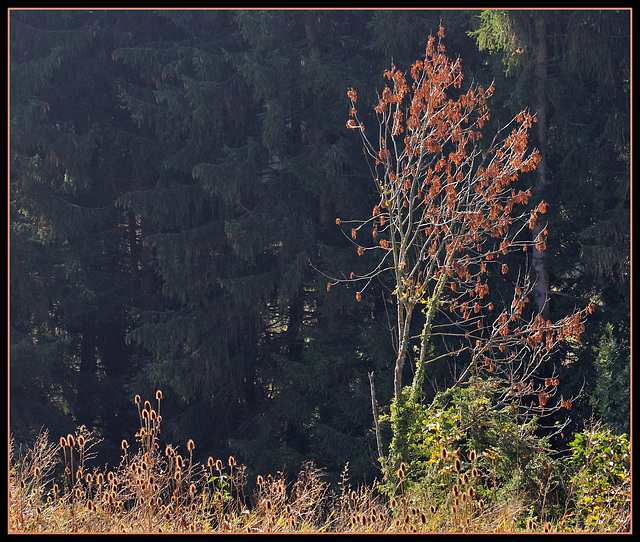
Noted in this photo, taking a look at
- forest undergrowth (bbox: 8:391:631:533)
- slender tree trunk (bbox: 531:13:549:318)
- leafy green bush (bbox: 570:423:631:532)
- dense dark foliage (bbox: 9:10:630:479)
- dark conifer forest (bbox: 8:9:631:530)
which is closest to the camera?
forest undergrowth (bbox: 8:391:631:533)

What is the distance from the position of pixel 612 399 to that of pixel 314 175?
512 cm

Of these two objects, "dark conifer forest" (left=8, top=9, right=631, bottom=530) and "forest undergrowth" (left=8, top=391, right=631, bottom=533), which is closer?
"forest undergrowth" (left=8, top=391, right=631, bottom=533)

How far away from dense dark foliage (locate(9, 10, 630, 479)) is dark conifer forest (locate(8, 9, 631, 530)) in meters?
0.03

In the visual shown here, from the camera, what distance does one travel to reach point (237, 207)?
34.2 feet

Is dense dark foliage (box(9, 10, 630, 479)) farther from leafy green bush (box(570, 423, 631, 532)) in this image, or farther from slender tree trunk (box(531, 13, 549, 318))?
leafy green bush (box(570, 423, 631, 532))

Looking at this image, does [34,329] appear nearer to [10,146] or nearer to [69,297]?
[69,297]

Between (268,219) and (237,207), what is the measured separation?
0.81m

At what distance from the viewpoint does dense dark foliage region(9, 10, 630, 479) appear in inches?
352

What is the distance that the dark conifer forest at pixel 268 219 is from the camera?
873 cm

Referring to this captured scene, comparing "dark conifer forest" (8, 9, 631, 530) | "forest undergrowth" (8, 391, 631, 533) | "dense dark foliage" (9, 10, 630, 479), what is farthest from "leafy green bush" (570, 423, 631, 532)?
"dense dark foliage" (9, 10, 630, 479)

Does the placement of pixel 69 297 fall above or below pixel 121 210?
below

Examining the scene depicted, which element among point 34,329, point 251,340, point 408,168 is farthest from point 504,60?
point 34,329

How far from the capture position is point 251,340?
11078 mm

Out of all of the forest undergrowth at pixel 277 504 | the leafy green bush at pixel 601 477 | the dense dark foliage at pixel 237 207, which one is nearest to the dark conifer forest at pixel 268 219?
the dense dark foliage at pixel 237 207
